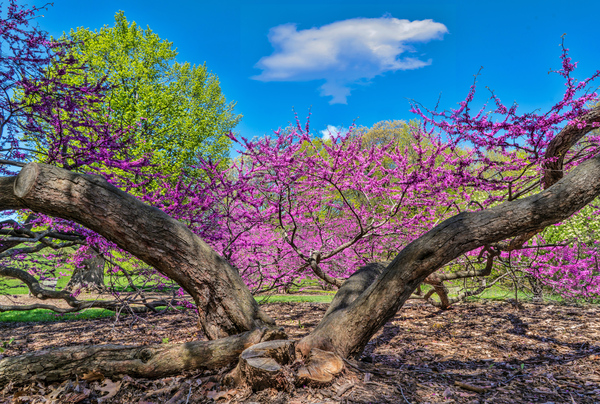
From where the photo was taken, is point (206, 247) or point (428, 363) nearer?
point (206, 247)

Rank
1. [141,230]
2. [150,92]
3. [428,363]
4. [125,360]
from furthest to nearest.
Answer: [150,92], [428,363], [141,230], [125,360]

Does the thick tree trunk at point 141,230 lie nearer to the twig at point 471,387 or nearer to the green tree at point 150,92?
the twig at point 471,387

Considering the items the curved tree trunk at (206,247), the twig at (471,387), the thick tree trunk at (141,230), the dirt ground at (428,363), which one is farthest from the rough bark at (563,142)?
the thick tree trunk at (141,230)

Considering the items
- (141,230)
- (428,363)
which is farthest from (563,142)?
(141,230)

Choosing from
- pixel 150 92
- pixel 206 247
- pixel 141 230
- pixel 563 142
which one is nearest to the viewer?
pixel 141 230

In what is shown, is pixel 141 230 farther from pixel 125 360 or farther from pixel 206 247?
pixel 125 360

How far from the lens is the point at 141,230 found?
3.37 metres

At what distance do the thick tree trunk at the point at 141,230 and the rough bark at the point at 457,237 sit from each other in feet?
3.11

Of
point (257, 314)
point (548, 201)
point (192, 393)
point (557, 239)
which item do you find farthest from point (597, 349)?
point (557, 239)

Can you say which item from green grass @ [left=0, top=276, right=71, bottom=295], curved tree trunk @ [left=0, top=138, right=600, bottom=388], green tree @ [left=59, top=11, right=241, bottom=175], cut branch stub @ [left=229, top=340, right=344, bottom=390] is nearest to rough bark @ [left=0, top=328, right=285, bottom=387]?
curved tree trunk @ [left=0, top=138, right=600, bottom=388]

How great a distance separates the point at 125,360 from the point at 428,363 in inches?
128

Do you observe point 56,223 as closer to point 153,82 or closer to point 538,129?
point 538,129

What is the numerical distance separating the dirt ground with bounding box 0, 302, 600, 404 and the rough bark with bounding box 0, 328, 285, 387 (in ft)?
0.27

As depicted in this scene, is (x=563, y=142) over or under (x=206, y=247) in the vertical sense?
over
